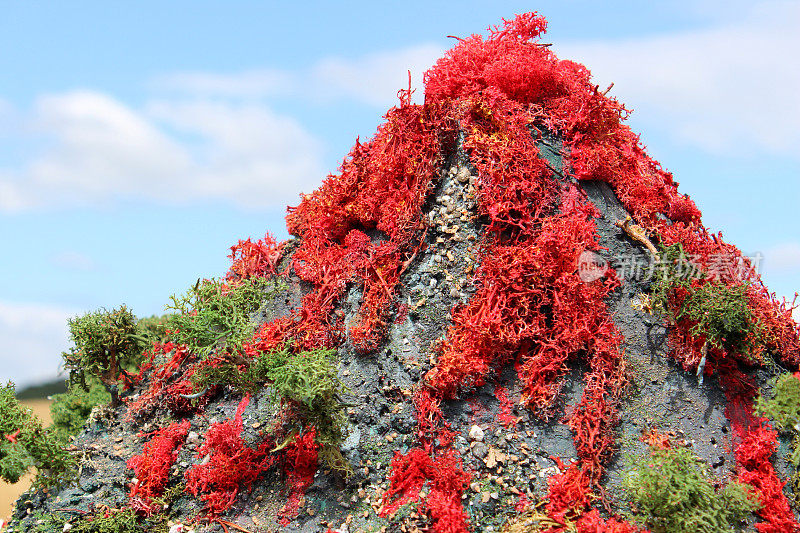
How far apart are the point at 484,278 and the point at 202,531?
4.37 metres

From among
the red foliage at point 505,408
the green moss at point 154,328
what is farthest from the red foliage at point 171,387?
the red foliage at point 505,408

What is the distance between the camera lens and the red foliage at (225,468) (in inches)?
311

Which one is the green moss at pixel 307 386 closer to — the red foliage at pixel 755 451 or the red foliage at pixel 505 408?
the red foliage at pixel 505 408

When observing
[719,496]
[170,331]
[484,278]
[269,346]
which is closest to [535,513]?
[719,496]

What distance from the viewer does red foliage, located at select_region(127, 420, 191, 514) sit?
809cm

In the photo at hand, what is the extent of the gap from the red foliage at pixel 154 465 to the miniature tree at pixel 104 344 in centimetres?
151

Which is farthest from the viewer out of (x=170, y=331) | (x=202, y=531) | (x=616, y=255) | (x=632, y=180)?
(x=170, y=331)

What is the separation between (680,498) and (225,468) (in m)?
4.91

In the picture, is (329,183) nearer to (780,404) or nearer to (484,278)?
(484,278)

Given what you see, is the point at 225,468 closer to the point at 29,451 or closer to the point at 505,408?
the point at 29,451

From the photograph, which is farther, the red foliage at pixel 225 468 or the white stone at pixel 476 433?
the red foliage at pixel 225 468

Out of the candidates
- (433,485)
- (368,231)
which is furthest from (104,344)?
(433,485)

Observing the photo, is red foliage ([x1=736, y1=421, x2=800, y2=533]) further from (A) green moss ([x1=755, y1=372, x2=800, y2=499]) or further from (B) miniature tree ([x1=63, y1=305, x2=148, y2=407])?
Result: (B) miniature tree ([x1=63, y1=305, x2=148, y2=407])

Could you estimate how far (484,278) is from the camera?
325 inches
